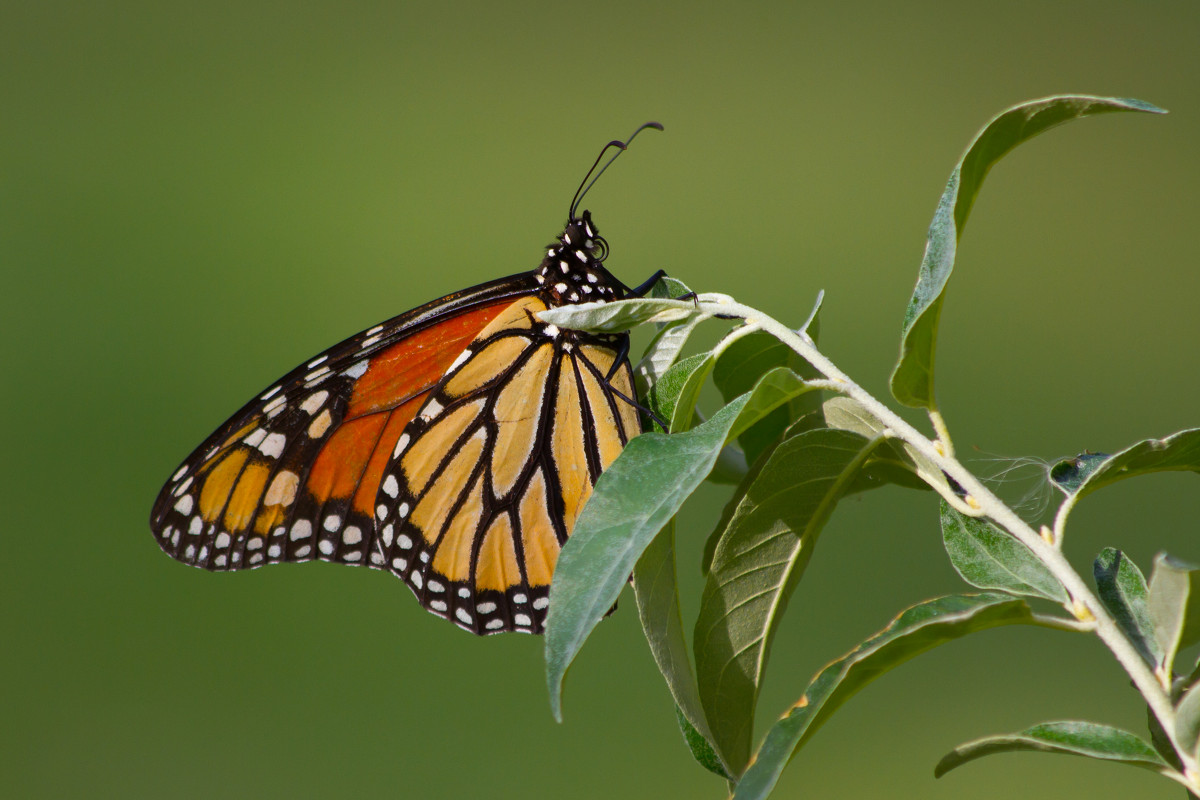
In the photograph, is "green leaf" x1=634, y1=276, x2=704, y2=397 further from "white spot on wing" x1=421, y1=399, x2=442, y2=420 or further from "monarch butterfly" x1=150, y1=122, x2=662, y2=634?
"white spot on wing" x1=421, y1=399, x2=442, y2=420

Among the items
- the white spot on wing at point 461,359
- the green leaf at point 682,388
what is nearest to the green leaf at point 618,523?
the green leaf at point 682,388

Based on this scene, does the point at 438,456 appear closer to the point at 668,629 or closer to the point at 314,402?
the point at 314,402

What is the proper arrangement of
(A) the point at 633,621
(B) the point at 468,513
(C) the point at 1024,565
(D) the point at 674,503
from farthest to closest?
(A) the point at 633,621
(B) the point at 468,513
(C) the point at 1024,565
(D) the point at 674,503

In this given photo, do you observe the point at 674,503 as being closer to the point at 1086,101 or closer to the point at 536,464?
the point at 1086,101

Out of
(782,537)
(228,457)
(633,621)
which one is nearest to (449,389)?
(228,457)

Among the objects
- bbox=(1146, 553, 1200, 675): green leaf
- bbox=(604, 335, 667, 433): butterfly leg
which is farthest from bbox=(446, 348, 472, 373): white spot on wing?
bbox=(1146, 553, 1200, 675): green leaf

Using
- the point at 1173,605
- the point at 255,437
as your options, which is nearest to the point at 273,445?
the point at 255,437
